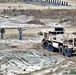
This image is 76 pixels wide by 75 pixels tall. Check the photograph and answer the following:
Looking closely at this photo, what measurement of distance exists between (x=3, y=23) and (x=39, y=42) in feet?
41.8

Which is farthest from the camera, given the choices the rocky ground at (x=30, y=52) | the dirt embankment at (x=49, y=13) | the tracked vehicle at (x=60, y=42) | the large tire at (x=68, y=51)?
the dirt embankment at (x=49, y=13)

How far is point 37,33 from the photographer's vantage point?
3997 cm

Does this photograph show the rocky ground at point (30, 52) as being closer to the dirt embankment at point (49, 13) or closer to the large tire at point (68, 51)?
the large tire at point (68, 51)

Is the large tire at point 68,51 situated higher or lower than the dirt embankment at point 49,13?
higher

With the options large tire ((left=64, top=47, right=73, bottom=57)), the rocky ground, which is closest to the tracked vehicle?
large tire ((left=64, top=47, right=73, bottom=57))

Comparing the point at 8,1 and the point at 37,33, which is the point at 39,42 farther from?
the point at 8,1

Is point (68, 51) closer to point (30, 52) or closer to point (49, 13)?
point (30, 52)

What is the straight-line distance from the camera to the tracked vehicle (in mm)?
28438

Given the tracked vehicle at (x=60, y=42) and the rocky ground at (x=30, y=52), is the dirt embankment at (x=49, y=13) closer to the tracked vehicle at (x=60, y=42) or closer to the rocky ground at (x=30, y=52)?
the rocky ground at (x=30, y=52)

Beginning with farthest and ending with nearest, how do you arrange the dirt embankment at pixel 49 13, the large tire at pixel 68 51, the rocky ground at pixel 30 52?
the dirt embankment at pixel 49 13 < the large tire at pixel 68 51 < the rocky ground at pixel 30 52

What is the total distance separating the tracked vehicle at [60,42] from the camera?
28.4m

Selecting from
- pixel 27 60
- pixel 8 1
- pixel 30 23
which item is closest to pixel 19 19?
pixel 30 23

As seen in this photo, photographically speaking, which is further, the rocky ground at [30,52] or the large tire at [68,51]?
the large tire at [68,51]

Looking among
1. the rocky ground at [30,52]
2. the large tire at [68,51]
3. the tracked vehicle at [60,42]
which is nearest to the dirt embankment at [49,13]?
the rocky ground at [30,52]
